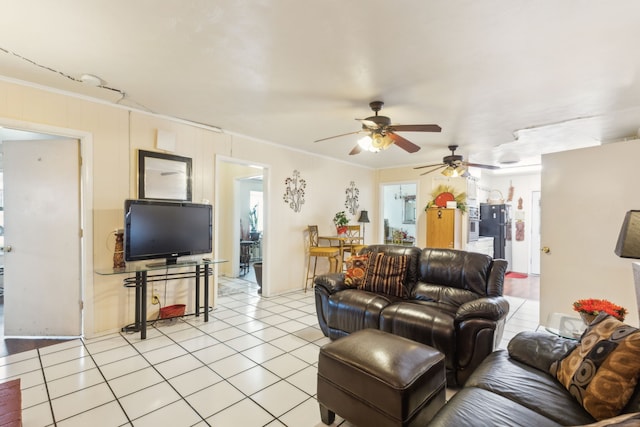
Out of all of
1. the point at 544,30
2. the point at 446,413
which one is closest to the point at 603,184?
the point at 544,30

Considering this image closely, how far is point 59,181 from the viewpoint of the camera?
314cm

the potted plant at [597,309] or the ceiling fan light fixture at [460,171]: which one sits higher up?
the ceiling fan light fixture at [460,171]

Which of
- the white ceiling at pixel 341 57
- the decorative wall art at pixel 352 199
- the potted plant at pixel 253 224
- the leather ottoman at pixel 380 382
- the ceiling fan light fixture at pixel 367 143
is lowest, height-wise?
the leather ottoman at pixel 380 382

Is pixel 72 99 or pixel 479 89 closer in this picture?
pixel 479 89

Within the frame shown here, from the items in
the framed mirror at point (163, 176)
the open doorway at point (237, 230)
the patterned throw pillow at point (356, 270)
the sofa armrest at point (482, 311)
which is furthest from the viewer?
the open doorway at point (237, 230)

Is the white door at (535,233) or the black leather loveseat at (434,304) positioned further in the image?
the white door at (535,233)

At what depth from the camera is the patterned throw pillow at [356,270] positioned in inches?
128

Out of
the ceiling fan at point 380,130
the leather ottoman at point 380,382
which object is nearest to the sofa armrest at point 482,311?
the leather ottoman at point 380,382

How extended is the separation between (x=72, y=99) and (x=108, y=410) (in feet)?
9.48

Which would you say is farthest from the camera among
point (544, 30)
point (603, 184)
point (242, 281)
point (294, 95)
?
point (242, 281)

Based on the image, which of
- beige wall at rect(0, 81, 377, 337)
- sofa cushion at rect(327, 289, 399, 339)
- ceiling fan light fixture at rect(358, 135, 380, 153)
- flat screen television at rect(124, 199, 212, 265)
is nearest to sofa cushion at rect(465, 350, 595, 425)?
sofa cushion at rect(327, 289, 399, 339)

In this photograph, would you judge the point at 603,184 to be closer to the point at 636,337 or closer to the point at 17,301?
the point at 636,337

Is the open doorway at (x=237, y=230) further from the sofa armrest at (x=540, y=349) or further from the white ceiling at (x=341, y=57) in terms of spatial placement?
the sofa armrest at (x=540, y=349)

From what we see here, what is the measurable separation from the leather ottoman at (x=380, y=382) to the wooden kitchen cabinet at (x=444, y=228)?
416 centimetres
